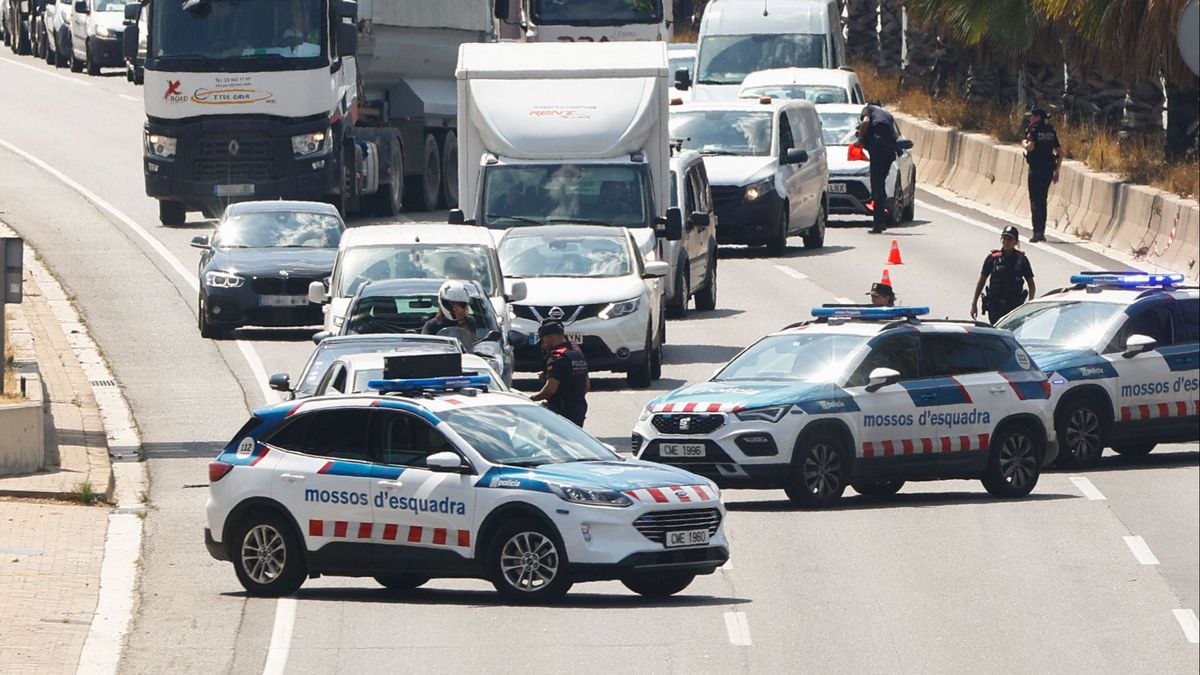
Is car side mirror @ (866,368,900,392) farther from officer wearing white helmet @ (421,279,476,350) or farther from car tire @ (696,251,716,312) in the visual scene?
car tire @ (696,251,716,312)

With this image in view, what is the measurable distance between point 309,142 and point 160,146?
88.6 inches

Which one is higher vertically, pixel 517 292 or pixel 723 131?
pixel 723 131

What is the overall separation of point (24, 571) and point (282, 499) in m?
2.62

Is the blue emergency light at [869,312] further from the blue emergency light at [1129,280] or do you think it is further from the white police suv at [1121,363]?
the blue emergency light at [1129,280]

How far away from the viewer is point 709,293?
103 ft

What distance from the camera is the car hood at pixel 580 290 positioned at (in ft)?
83.0

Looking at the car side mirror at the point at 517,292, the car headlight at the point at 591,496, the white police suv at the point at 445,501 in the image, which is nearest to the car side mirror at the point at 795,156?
the car side mirror at the point at 517,292

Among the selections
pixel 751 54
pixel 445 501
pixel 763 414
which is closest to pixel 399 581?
pixel 445 501

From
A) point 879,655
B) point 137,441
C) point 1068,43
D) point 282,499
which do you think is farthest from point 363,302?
point 1068,43

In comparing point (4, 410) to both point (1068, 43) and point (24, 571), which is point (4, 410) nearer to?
point (24, 571)

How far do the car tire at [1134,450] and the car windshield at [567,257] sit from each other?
594 centimetres

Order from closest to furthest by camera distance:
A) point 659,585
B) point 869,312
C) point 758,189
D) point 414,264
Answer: point 659,585 → point 869,312 → point 414,264 → point 758,189

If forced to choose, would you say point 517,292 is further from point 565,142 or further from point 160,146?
point 160,146

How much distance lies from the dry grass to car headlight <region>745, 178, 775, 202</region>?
5704 mm
